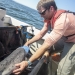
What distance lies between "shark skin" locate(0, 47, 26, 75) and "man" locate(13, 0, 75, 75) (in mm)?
187

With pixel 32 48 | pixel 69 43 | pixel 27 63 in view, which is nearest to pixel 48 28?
pixel 69 43

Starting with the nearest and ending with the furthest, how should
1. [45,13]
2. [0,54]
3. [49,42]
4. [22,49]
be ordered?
[49,42], [45,13], [22,49], [0,54]

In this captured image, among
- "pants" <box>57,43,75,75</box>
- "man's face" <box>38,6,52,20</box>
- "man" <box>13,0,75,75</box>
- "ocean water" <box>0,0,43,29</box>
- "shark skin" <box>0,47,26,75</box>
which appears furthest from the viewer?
"ocean water" <box>0,0,43,29</box>

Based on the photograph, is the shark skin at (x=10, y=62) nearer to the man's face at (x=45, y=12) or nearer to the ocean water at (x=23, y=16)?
the man's face at (x=45, y=12)

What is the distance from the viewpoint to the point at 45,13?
8.09ft

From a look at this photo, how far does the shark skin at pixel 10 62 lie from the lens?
211 cm

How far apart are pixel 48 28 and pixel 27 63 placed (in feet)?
4.58

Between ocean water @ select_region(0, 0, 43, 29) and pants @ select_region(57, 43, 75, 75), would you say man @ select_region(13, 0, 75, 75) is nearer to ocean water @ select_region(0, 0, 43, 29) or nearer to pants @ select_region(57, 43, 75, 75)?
pants @ select_region(57, 43, 75, 75)

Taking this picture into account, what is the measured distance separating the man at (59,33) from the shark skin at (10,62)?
0.19 meters

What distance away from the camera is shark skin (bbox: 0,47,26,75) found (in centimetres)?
211

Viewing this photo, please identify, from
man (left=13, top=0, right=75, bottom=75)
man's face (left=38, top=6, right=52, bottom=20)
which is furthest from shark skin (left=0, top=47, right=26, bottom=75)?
man's face (left=38, top=6, right=52, bottom=20)

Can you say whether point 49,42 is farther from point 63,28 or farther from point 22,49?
point 22,49

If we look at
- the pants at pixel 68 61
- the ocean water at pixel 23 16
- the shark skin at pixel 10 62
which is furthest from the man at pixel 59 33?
the ocean water at pixel 23 16

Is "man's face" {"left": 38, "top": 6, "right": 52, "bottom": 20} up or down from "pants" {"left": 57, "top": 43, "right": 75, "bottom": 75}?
up
